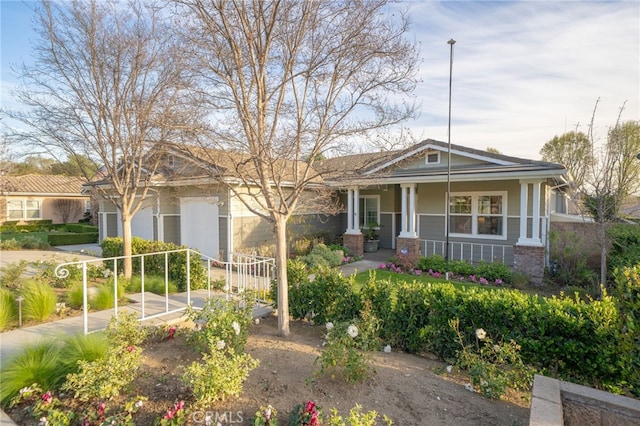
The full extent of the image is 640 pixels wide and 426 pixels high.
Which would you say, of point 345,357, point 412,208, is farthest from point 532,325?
point 412,208

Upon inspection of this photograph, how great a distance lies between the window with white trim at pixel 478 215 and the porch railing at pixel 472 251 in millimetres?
405

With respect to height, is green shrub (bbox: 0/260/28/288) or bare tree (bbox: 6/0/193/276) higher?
bare tree (bbox: 6/0/193/276)

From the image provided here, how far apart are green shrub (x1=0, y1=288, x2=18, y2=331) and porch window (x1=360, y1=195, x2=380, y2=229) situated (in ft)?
40.5

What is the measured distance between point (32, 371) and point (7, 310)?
8.99ft

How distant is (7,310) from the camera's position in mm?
5418

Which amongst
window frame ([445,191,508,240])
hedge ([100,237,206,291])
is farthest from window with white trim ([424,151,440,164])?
hedge ([100,237,206,291])

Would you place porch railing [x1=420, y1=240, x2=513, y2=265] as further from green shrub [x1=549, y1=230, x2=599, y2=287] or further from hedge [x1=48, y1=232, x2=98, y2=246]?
hedge [x1=48, y1=232, x2=98, y2=246]

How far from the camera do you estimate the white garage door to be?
12375 millimetres

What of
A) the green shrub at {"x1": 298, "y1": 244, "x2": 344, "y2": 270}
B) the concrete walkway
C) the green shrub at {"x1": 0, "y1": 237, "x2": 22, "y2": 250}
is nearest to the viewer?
the concrete walkway

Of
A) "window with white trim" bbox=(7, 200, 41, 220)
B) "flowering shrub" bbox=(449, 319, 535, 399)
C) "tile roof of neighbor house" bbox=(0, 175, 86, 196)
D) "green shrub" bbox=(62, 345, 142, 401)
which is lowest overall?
"flowering shrub" bbox=(449, 319, 535, 399)

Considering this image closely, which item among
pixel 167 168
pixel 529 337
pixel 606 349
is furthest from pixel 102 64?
pixel 606 349

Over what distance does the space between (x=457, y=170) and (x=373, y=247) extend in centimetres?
509

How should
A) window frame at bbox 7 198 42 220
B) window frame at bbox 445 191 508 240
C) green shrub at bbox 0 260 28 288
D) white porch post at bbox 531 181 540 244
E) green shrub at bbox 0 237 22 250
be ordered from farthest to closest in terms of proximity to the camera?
window frame at bbox 7 198 42 220
green shrub at bbox 0 237 22 250
window frame at bbox 445 191 508 240
white porch post at bbox 531 181 540 244
green shrub at bbox 0 260 28 288

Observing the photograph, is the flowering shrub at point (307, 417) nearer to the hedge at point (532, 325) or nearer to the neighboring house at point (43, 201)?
the hedge at point (532, 325)
